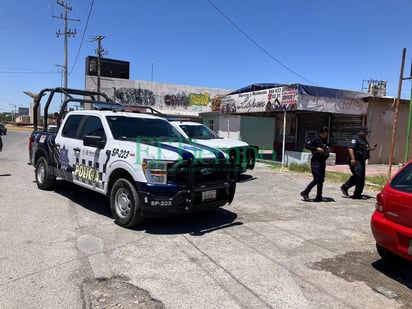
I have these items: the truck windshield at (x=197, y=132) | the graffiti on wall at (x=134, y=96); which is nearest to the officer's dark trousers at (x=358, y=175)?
the truck windshield at (x=197, y=132)

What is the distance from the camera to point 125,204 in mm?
5840

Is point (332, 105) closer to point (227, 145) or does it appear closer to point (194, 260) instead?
point (227, 145)

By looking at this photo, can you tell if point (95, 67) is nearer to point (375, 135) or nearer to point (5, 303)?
point (375, 135)

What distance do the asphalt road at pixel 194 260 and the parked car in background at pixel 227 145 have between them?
328 cm

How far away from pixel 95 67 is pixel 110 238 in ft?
132

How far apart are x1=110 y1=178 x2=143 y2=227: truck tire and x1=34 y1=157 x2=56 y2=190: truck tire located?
313 cm

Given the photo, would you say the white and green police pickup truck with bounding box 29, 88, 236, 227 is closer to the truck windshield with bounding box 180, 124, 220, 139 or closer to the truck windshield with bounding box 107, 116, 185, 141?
the truck windshield with bounding box 107, 116, 185, 141

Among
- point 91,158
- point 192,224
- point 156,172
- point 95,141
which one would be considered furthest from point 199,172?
point 91,158

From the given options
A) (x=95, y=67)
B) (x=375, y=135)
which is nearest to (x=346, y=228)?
(x=375, y=135)

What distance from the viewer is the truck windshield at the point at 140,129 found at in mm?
6492

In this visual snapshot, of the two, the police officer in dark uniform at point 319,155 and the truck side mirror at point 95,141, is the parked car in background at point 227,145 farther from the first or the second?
the truck side mirror at point 95,141

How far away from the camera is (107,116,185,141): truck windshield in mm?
6492

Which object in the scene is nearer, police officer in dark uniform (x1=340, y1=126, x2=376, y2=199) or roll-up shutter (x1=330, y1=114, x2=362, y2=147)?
police officer in dark uniform (x1=340, y1=126, x2=376, y2=199)

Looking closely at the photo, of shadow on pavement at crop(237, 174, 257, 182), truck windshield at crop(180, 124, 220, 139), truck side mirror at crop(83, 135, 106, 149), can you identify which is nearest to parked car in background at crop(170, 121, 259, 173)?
truck windshield at crop(180, 124, 220, 139)
